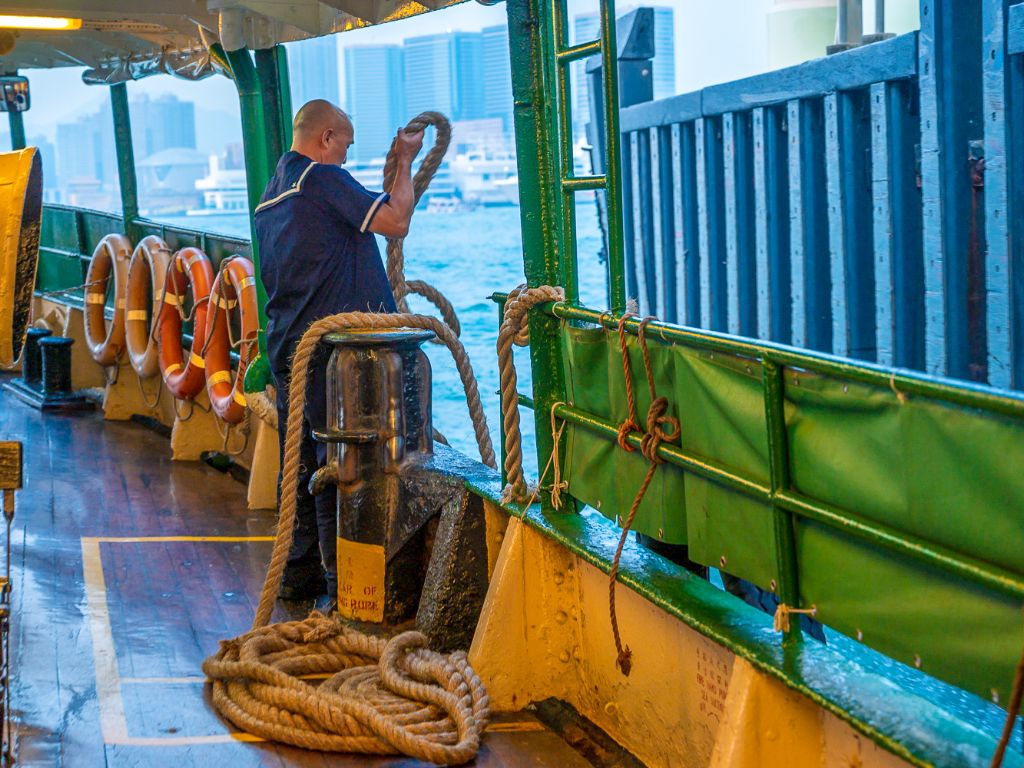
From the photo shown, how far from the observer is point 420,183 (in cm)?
535

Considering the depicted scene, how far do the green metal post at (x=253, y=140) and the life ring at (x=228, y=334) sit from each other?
0.12m

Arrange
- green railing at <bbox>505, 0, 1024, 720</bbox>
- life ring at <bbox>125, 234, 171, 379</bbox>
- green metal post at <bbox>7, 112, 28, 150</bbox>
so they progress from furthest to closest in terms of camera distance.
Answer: green metal post at <bbox>7, 112, 28, 150</bbox>
life ring at <bbox>125, 234, 171, 379</bbox>
green railing at <bbox>505, 0, 1024, 720</bbox>

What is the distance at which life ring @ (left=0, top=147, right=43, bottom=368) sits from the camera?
2.89 metres

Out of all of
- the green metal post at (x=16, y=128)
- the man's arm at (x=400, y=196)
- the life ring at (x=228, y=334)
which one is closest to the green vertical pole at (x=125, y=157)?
the green metal post at (x=16, y=128)

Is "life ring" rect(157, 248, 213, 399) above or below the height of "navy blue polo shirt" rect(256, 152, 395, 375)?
below

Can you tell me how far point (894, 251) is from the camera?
8977 mm

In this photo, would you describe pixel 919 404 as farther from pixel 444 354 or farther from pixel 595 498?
pixel 444 354

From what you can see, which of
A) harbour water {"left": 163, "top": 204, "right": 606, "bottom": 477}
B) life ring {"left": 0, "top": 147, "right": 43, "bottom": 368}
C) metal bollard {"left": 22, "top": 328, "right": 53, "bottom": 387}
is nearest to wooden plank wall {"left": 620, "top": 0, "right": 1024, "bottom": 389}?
harbour water {"left": 163, "top": 204, "right": 606, "bottom": 477}

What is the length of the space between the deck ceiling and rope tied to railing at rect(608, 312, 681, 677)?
59.5 inches

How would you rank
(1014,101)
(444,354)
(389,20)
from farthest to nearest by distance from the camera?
(444,354)
(1014,101)
(389,20)

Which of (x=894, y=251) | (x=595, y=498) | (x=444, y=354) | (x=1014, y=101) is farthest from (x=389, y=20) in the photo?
(x=444, y=354)

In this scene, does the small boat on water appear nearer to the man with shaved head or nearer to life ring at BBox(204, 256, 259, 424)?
life ring at BBox(204, 256, 259, 424)

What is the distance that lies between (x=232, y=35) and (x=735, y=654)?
A: 14.1ft

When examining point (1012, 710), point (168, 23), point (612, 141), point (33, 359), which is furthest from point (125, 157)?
point (1012, 710)
